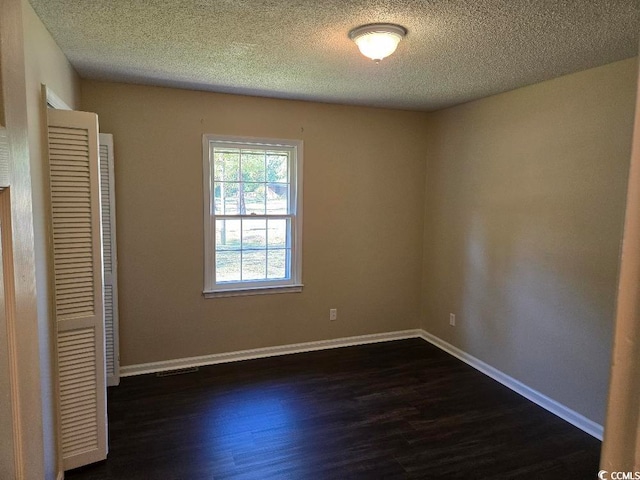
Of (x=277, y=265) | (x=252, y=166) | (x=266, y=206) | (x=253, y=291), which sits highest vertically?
(x=252, y=166)

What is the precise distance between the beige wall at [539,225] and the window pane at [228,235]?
81.8 inches

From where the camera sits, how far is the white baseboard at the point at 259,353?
357cm

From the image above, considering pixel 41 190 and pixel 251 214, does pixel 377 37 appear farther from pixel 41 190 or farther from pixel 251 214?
pixel 251 214

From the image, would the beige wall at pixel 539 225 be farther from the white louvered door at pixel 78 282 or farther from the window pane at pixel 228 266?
the white louvered door at pixel 78 282

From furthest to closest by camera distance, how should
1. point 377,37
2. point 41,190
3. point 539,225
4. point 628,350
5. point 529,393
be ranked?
point 529,393, point 539,225, point 377,37, point 41,190, point 628,350

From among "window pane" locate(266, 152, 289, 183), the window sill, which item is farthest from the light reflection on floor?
Result: "window pane" locate(266, 152, 289, 183)

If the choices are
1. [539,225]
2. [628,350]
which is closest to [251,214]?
[539,225]

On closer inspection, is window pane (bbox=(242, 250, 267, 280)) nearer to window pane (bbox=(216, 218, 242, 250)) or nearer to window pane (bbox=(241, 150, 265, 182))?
window pane (bbox=(216, 218, 242, 250))

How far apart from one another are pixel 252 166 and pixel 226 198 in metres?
0.39

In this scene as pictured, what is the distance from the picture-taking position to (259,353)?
3949mm

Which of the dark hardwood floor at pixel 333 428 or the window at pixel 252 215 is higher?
the window at pixel 252 215

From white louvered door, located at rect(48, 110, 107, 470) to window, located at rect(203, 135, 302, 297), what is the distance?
1.42 metres

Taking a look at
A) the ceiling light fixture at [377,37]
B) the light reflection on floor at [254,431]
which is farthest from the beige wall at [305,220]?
the ceiling light fixture at [377,37]

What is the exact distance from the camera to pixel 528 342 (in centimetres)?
324
